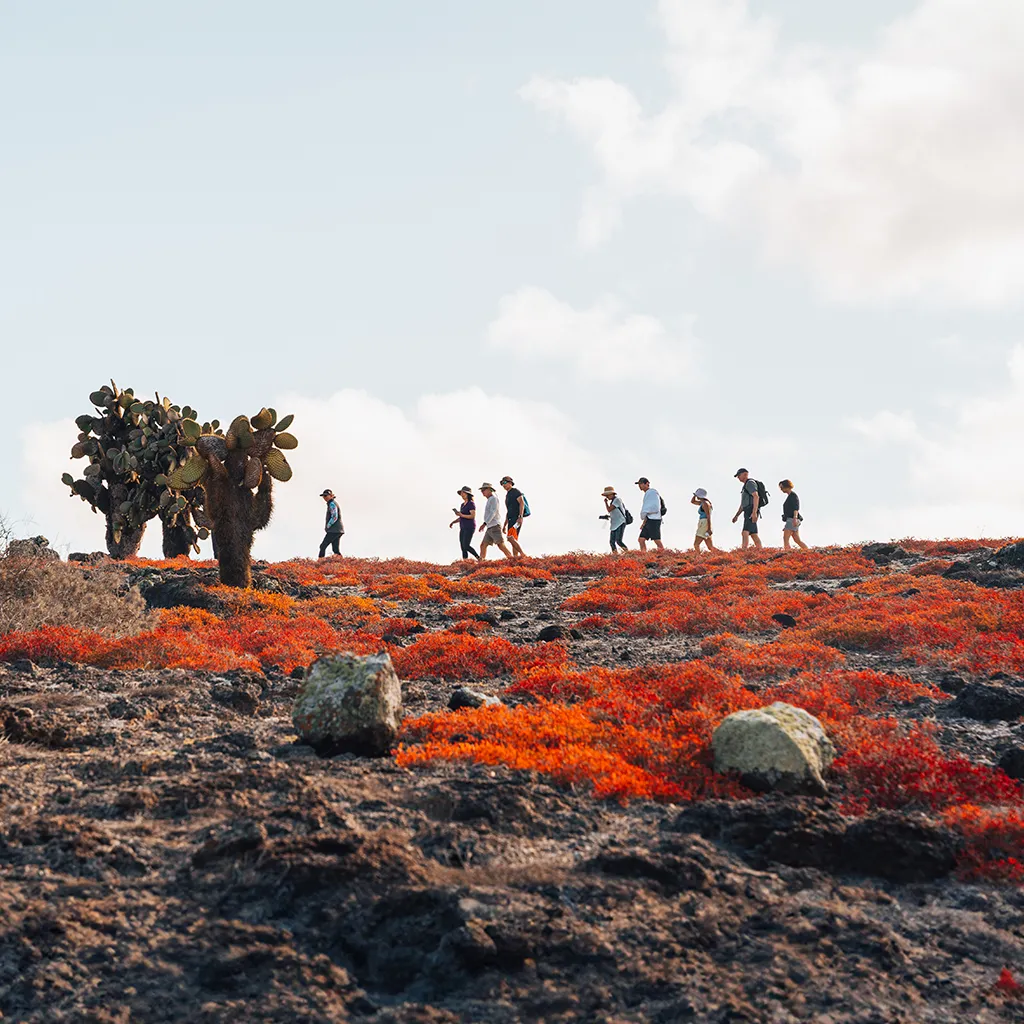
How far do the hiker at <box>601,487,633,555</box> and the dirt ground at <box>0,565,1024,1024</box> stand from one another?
2669cm

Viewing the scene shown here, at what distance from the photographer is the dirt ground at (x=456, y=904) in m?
5.47

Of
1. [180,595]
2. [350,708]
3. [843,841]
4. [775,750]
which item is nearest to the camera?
[843,841]

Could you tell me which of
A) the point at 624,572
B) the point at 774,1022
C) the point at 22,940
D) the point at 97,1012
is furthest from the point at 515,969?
the point at 624,572

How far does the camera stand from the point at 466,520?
34.8 meters

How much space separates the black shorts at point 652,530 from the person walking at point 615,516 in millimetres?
1156

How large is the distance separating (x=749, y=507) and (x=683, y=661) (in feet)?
70.5

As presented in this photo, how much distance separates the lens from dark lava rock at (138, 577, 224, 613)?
21078mm

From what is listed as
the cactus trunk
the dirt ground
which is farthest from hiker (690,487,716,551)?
the dirt ground

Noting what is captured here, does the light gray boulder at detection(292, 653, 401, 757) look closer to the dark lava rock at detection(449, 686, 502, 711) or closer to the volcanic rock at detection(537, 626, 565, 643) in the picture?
the dark lava rock at detection(449, 686, 502, 711)

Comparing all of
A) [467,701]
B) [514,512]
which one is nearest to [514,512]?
[514,512]

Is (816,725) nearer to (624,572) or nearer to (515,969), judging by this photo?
(515,969)

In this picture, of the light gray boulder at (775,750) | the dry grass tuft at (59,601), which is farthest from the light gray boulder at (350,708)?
the dry grass tuft at (59,601)

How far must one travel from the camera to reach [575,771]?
8883 millimetres

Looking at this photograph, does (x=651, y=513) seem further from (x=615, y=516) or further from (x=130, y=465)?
(x=130, y=465)
